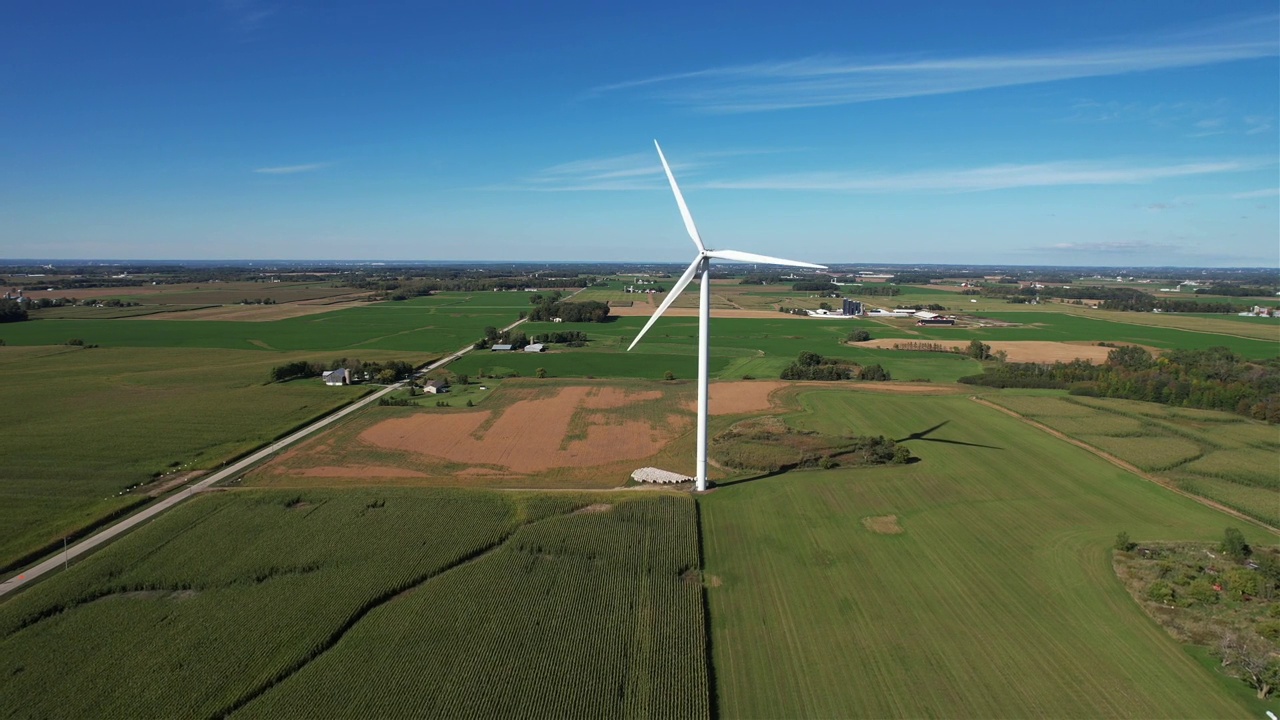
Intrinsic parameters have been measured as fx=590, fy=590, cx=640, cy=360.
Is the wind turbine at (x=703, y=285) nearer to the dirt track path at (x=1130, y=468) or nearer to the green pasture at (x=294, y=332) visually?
the dirt track path at (x=1130, y=468)

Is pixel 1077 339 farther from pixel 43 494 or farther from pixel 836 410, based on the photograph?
pixel 43 494

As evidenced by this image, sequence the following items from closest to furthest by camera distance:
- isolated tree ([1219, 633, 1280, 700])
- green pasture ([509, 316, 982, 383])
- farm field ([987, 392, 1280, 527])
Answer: isolated tree ([1219, 633, 1280, 700])
farm field ([987, 392, 1280, 527])
green pasture ([509, 316, 982, 383])

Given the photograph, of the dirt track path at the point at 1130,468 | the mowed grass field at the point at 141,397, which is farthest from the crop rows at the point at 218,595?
the dirt track path at the point at 1130,468

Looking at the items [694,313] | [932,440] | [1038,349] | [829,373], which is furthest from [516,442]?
[694,313]

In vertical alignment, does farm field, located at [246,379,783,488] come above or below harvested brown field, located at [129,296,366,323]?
below

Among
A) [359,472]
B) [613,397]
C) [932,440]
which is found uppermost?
[613,397]

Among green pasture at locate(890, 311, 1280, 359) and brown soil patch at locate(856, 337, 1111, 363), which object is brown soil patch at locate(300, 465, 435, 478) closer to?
brown soil patch at locate(856, 337, 1111, 363)

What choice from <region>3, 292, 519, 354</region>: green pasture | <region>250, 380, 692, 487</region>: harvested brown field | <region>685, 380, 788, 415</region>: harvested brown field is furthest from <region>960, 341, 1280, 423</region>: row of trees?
<region>3, 292, 519, 354</region>: green pasture

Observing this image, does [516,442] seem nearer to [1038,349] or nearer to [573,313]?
[573,313]
